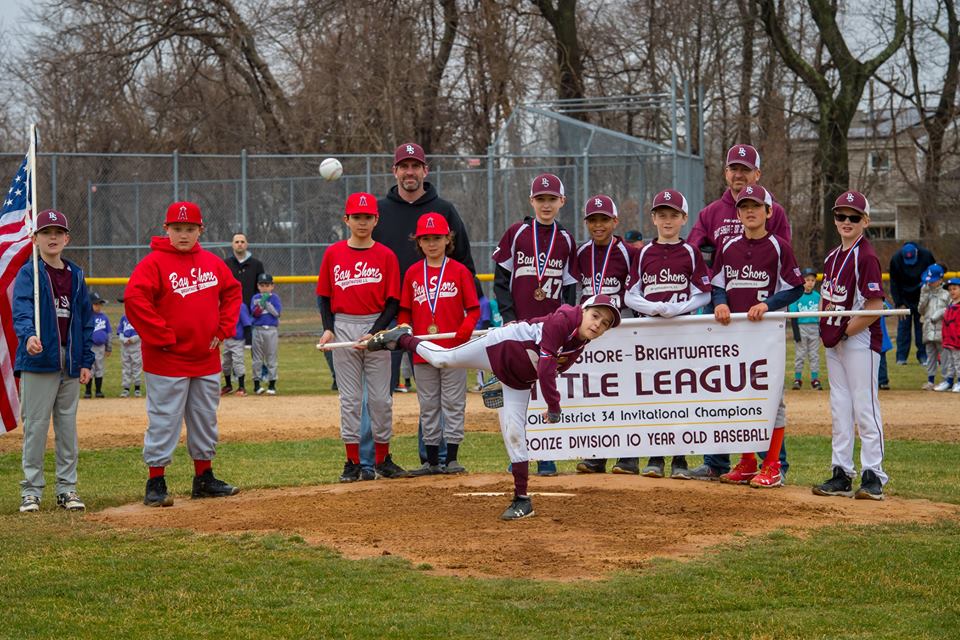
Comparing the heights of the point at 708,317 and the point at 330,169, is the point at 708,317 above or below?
below

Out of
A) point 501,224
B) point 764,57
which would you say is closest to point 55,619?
point 501,224

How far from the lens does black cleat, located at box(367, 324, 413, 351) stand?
7.95 meters

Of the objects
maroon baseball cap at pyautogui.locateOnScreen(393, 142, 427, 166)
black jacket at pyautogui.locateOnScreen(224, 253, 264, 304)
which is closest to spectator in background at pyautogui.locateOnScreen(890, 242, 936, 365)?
black jacket at pyautogui.locateOnScreen(224, 253, 264, 304)

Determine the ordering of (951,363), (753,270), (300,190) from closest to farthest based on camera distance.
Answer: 1. (753,270)
2. (951,363)
3. (300,190)

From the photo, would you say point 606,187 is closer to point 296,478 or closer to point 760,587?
point 296,478

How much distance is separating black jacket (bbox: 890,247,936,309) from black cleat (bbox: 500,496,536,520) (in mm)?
14062

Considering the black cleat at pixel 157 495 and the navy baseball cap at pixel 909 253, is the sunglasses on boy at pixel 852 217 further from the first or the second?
the navy baseball cap at pixel 909 253

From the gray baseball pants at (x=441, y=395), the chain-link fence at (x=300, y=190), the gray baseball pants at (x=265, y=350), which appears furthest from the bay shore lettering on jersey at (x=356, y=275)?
the chain-link fence at (x=300, y=190)

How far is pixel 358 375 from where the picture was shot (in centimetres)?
873

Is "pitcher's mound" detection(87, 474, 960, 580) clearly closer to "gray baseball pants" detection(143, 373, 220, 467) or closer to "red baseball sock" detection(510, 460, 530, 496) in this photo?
"red baseball sock" detection(510, 460, 530, 496)

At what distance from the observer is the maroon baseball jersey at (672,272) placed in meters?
8.48

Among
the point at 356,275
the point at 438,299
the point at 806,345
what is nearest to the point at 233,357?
the point at 806,345

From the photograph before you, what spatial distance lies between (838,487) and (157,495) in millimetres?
4721

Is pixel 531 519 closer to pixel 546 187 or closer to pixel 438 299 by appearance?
pixel 438 299
